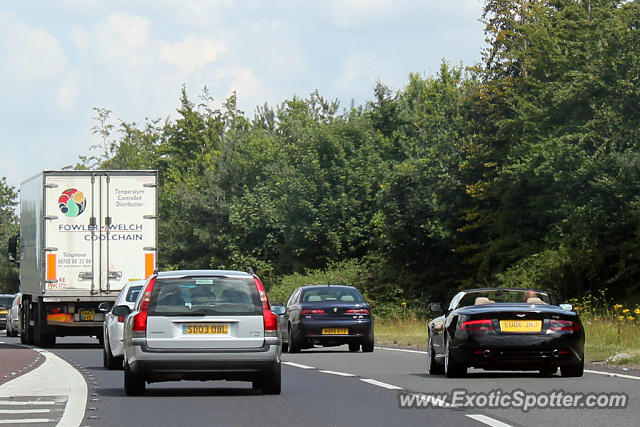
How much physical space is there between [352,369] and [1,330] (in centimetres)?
4079

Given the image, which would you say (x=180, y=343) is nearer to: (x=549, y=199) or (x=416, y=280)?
(x=549, y=199)

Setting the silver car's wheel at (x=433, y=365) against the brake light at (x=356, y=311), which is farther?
the brake light at (x=356, y=311)

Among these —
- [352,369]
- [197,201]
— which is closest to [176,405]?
[352,369]

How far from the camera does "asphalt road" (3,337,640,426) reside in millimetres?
Answer: 12320

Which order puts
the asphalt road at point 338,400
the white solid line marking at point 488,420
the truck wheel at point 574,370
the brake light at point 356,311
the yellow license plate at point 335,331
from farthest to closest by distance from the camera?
the brake light at point 356,311 < the yellow license plate at point 335,331 < the truck wheel at point 574,370 < the asphalt road at point 338,400 < the white solid line marking at point 488,420

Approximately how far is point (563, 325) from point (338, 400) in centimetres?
409

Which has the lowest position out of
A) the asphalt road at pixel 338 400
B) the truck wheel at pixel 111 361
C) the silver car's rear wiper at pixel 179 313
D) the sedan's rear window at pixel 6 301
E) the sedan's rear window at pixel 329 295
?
the sedan's rear window at pixel 6 301

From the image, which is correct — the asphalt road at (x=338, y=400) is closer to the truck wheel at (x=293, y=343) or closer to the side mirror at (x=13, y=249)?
the truck wheel at (x=293, y=343)

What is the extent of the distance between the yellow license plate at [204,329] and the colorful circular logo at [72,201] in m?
16.1

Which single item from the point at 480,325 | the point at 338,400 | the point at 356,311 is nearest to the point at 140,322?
the point at 338,400

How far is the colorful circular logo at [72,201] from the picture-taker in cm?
3092

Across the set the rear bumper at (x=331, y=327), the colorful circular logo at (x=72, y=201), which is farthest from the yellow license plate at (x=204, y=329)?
the colorful circular logo at (x=72, y=201)

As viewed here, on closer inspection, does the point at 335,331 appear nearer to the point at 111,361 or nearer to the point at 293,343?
the point at 293,343

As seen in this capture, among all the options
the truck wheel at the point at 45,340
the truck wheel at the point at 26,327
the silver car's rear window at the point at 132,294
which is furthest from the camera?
the truck wheel at the point at 26,327
